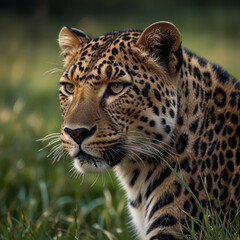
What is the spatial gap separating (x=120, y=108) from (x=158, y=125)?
398 mm

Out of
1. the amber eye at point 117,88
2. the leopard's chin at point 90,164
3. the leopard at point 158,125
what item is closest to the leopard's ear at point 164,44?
the leopard at point 158,125

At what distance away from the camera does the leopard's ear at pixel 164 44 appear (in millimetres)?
4988

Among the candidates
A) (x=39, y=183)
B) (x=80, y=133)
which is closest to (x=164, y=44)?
(x=80, y=133)

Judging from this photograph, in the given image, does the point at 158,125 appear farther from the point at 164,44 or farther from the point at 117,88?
the point at 164,44

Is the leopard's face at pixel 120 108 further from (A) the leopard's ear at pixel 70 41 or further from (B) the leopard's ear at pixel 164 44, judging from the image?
(A) the leopard's ear at pixel 70 41

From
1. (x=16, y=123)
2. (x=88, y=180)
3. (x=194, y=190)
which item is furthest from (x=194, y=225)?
(x=16, y=123)

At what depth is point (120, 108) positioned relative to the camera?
498 centimetres

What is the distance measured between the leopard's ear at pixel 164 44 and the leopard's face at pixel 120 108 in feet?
0.19

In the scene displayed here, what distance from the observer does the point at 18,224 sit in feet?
19.8

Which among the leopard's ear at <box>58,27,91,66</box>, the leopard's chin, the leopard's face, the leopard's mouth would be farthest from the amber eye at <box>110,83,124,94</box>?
the leopard's ear at <box>58,27,91,66</box>

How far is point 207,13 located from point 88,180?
1843 centimetres

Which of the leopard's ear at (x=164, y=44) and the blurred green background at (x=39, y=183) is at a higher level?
the leopard's ear at (x=164, y=44)

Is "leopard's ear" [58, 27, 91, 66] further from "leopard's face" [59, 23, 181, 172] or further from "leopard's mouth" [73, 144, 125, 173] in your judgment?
"leopard's mouth" [73, 144, 125, 173]

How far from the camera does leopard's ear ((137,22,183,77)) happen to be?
499 cm
